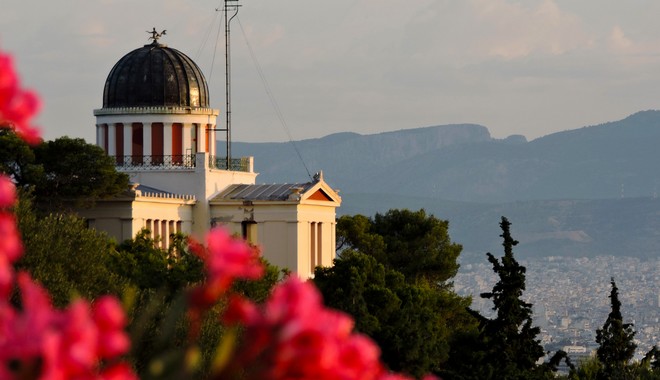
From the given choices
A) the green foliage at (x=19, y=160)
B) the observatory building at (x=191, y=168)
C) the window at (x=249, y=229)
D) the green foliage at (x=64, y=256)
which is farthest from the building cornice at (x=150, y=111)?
the green foliage at (x=64, y=256)

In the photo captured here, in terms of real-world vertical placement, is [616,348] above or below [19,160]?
below

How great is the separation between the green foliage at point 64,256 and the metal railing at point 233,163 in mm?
39733

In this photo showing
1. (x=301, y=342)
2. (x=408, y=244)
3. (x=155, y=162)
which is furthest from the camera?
(x=408, y=244)

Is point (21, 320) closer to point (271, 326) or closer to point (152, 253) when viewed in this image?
point (271, 326)

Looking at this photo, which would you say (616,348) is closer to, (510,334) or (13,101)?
(510,334)

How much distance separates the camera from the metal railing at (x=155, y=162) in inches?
3634

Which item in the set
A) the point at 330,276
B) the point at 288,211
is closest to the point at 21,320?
the point at 330,276

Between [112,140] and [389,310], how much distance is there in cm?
2846

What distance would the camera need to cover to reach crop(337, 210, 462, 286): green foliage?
100000mm

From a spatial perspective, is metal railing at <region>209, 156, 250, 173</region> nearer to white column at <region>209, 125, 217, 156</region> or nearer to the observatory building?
the observatory building

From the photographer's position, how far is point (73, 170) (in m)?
76.6

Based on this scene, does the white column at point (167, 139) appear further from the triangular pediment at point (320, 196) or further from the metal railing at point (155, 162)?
the triangular pediment at point (320, 196)

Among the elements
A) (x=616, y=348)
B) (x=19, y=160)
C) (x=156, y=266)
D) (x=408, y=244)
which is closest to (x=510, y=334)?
(x=616, y=348)

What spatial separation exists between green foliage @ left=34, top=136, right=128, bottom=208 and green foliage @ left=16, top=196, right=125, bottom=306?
70.0 ft
